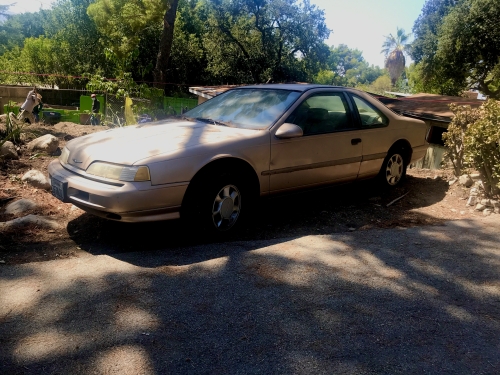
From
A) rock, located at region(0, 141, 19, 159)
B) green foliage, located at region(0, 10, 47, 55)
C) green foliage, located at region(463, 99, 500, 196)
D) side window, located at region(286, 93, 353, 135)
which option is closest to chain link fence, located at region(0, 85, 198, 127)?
rock, located at region(0, 141, 19, 159)

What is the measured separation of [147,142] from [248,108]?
4.75ft

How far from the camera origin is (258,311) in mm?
3178

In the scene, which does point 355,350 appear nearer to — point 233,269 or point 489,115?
point 233,269

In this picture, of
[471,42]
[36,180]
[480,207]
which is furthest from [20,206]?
[471,42]

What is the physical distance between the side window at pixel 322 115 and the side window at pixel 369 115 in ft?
0.86

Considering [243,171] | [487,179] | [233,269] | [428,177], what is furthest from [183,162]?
[428,177]

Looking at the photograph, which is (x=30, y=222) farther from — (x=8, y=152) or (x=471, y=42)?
(x=471, y=42)

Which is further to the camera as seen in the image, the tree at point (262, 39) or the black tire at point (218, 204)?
the tree at point (262, 39)

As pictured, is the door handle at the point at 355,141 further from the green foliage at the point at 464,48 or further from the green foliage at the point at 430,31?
the green foliage at the point at 430,31

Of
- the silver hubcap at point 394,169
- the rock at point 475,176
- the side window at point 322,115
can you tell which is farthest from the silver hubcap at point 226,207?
the rock at point 475,176

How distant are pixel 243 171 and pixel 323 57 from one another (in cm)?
3232

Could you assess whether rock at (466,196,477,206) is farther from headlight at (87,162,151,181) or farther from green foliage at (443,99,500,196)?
headlight at (87,162,151,181)

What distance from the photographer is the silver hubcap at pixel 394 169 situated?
6.74 metres

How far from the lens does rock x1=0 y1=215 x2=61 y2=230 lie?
15.8 feet
